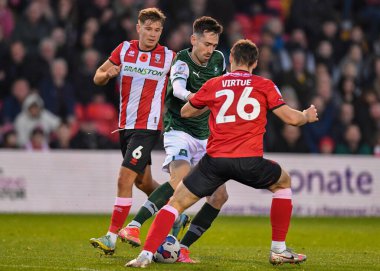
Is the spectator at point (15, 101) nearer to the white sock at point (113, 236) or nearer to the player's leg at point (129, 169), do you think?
the player's leg at point (129, 169)

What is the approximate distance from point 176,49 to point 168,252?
33.8 feet

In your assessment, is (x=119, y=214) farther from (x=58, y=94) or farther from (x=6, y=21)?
(x=6, y=21)

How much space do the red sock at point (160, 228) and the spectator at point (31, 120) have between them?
9.57m

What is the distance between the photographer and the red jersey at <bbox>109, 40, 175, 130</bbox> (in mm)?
10414

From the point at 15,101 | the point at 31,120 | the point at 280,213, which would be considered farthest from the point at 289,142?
the point at 280,213

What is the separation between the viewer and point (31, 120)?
17.6 metres

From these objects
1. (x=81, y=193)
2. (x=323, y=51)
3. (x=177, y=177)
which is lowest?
(x=81, y=193)

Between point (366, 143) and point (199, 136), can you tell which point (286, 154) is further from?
point (199, 136)

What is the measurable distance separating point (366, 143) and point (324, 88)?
4.88ft

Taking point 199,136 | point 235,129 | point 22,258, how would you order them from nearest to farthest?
point 235,129 < point 22,258 < point 199,136

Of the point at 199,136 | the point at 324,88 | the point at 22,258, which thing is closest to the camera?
the point at 22,258

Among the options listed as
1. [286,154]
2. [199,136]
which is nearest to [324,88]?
[286,154]

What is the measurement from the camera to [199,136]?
10.3 meters

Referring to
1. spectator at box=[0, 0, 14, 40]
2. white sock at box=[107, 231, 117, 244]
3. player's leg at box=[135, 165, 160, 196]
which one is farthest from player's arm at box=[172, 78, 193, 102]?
spectator at box=[0, 0, 14, 40]
